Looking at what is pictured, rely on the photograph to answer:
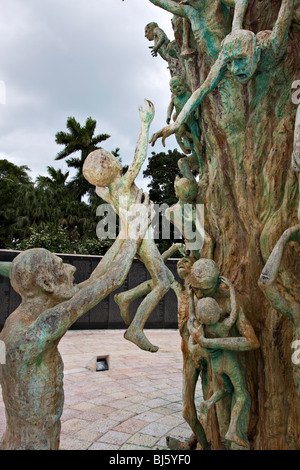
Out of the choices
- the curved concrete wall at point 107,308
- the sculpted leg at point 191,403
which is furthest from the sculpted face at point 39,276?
the curved concrete wall at point 107,308

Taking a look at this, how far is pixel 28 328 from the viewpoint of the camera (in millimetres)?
1979

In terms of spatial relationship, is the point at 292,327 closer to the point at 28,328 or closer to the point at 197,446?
the point at 197,446

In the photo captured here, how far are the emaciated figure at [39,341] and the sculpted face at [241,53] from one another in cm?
163

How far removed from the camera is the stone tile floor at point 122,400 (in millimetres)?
3994

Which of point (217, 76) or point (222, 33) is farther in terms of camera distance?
point (222, 33)

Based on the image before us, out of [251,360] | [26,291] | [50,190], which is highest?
[50,190]

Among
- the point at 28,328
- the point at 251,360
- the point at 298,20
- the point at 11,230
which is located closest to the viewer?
the point at 28,328

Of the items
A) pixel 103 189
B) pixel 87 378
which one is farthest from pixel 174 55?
pixel 87 378

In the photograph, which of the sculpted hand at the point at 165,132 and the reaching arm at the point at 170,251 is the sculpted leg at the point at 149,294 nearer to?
the sculpted hand at the point at 165,132

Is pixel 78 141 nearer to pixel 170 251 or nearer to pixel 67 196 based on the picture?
pixel 67 196

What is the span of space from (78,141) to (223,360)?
2402 centimetres

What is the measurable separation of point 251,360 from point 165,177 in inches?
844

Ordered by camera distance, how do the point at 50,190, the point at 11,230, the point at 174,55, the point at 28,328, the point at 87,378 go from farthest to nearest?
the point at 50,190
the point at 11,230
the point at 87,378
the point at 174,55
the point at 28,328

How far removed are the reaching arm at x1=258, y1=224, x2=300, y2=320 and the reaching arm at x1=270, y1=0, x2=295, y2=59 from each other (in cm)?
131
